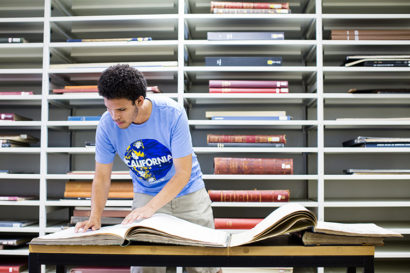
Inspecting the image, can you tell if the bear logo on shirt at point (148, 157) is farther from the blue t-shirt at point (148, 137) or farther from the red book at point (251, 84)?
the red book at point (251, 84)

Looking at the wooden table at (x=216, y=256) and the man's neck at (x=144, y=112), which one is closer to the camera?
the wooden table at (x=216, y=256)

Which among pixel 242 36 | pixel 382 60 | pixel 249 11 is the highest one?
pixel 249 11

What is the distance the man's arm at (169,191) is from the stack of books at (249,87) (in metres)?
1.11

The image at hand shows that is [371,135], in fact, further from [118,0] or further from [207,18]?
[118,0]

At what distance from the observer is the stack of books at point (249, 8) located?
2.44m

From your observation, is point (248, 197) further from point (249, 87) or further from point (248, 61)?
point (248, 61)

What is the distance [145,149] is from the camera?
1.52 meters

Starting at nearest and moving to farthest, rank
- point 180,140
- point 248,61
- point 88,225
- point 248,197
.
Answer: point 88,225 → point 180,140 → point 248,197 → point 248,61

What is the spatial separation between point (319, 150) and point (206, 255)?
1614 mm

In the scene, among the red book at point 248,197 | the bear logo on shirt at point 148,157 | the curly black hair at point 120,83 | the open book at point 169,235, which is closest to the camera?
the open book at point 169,235

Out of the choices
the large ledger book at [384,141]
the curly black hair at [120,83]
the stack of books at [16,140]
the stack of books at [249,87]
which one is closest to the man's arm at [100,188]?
the curly black hair at [120,83]

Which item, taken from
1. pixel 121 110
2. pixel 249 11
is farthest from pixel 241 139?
pixel 121 110

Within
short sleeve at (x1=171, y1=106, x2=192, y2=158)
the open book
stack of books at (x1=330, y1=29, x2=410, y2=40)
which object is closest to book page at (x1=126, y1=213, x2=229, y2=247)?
the open book

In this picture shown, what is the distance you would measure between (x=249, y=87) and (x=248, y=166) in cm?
49
